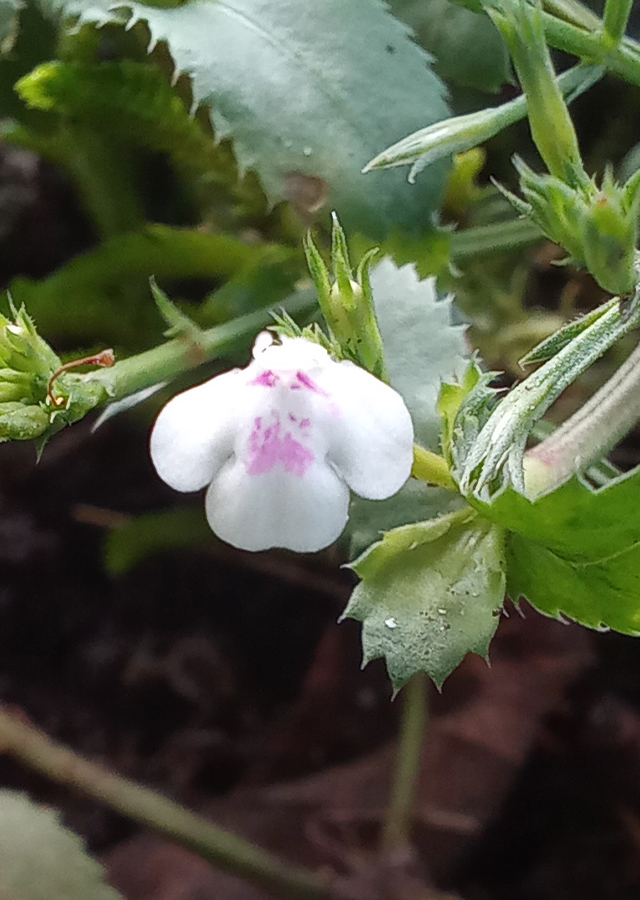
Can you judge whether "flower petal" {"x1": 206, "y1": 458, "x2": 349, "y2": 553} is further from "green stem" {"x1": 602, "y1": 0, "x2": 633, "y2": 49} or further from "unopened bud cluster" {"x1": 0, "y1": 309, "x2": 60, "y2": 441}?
"green stem" {"x1": 602, "y1": 0, "x2": 633, "y2": 49}

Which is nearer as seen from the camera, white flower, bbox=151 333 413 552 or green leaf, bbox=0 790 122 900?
white flower, bbox=151 333 413 552

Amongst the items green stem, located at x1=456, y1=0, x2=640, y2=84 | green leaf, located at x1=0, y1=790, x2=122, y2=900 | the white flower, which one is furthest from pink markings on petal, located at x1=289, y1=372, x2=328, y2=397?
green leaf, located at x1=0, y1=790, x2=122, y2=900

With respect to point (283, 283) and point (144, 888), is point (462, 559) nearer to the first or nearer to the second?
point (283, 283)

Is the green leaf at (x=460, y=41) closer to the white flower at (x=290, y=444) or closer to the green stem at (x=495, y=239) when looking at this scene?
the green stem at (x=495, y=239)

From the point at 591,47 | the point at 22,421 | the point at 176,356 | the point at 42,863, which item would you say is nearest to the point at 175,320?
the point at 176,356

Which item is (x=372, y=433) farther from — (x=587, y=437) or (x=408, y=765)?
(x=408, y=765)

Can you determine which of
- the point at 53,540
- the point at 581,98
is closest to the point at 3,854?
the point at 53,540

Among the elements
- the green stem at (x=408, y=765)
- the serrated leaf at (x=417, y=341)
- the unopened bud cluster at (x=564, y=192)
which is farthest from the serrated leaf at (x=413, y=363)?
the green stem at (x=408, y=765)
